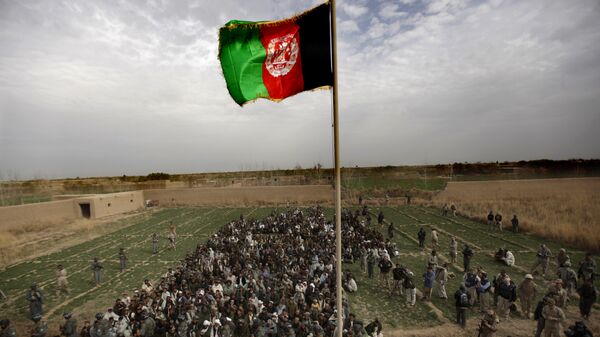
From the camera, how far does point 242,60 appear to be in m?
5.75

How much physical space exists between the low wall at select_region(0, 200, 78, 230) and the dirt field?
39327 millimetres

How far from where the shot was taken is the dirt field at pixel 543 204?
20594mm

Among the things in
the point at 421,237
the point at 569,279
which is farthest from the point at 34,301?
the point at 569,279

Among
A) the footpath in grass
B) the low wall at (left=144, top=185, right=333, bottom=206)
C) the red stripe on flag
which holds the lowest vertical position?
the footpath in grass

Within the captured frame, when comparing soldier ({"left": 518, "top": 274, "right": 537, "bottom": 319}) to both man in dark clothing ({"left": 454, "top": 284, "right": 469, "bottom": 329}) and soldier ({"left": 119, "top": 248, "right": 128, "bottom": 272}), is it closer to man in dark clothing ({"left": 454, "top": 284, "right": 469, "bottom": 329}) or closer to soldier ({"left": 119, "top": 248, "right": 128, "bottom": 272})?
man in dark clothing ({"left": 454, "top": 284, "right": 469, "bottom": 329})

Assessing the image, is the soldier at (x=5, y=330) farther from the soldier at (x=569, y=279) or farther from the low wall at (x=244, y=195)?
the low wall at (x=244, y=195)

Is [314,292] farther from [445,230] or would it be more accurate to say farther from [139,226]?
[139,226]

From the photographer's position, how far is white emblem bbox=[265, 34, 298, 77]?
556cm

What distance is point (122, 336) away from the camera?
8.95 meters

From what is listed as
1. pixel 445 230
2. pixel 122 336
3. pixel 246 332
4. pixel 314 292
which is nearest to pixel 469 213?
pixel 445 230

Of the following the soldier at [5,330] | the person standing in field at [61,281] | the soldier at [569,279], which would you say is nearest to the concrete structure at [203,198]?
the person standing in field at [61,281]

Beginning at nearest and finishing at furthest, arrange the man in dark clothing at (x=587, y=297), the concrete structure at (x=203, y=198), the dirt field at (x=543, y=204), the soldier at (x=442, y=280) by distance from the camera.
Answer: the man in dark clothing at (x=587, y=297) → the soldier at (x=442, y=280) → the dirt field at (x=543, y=204) → the concrete structure at (x=203, y=198)

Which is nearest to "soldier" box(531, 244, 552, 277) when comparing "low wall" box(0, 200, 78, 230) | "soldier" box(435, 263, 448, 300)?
"soldier" box(435, 263, 448, 300)

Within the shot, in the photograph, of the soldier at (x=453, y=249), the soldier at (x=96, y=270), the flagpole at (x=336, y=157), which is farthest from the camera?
the soldier at (x=453, y=249)
